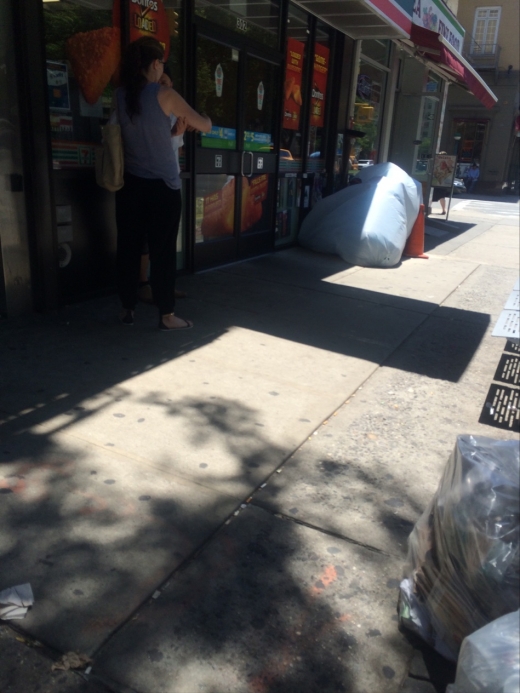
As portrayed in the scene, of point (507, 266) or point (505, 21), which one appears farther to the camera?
point (505, 21)

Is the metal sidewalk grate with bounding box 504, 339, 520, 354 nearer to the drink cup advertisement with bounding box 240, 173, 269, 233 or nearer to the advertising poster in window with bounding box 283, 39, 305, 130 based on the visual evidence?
the drink cup advertisement with bounding box 240, 173, 269, 233

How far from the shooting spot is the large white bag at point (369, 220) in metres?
7.59

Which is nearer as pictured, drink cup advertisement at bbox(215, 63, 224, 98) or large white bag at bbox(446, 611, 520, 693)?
large white bag at bbox(446, 611, 520, 693)

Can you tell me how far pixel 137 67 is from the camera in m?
4.10

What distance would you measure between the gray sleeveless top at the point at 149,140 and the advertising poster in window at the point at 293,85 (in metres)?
3.84

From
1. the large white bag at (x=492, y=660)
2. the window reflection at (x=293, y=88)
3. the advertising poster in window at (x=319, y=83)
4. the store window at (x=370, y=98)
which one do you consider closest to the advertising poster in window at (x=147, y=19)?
the window reflection at (x=293, y=88)

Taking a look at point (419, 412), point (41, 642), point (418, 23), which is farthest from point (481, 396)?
point (418, 23)

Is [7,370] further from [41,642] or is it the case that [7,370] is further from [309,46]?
[309,46]

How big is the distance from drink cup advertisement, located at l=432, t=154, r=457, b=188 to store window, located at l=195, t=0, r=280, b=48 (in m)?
7.65

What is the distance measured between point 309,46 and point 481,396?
589 centimetres

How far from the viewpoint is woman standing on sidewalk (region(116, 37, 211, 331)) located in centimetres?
413

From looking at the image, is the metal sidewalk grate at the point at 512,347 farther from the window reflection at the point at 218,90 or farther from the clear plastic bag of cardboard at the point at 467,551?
the window reflection at the point at 218,90

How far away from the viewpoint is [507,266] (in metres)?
8.68

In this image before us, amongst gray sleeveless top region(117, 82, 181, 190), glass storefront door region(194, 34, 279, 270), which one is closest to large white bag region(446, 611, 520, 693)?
gray sleeveless top region(117, 82, 181, 190)
